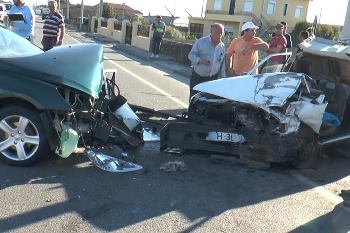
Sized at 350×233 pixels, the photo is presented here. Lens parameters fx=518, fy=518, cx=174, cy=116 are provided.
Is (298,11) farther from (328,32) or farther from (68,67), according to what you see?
(68,67)

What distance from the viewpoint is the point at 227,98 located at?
20.2ft

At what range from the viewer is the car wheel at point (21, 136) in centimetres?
543

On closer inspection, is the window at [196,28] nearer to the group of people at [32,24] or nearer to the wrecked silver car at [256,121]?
the group of people at [32,24]

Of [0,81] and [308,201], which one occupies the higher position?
[0,81]

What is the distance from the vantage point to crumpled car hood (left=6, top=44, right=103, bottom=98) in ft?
18.1

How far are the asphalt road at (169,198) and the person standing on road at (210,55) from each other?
7.64 ft

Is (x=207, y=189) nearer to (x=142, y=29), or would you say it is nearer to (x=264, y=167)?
(x=264, y=167)

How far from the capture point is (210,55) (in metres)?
8.36

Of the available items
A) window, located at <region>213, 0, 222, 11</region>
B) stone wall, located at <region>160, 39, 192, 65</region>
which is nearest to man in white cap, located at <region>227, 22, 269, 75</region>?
stone wall, located at <region>160, 39, 192, 65</region>

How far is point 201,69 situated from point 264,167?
109 inches

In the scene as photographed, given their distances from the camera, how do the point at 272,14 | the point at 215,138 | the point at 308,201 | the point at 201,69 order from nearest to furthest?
the point at 308,201, the point at 215,138, the point at 201,69, the point at 272,14

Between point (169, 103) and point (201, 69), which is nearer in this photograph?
point (201, 69)

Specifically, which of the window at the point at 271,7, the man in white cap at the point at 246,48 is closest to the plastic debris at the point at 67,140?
the man in white cap at the point at 246,48

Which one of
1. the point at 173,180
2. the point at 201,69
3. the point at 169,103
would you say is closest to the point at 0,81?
the point at 173,180
